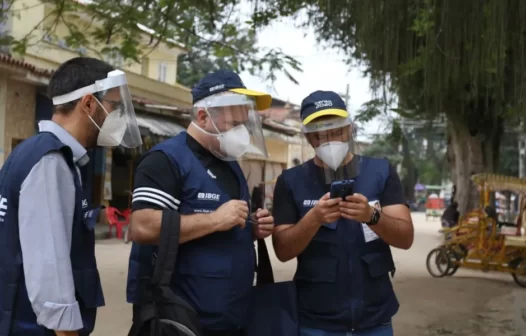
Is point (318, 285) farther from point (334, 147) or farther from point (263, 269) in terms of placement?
point (334, 147)

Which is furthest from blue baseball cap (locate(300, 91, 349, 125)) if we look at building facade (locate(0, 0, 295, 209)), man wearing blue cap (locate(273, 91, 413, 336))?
building facade (locate(0, 0, 295, 209))

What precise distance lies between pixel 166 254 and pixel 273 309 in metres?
0.55

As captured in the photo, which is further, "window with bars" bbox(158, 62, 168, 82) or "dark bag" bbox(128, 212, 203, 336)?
"window with bars" bbox(158, 62, 168, 82)

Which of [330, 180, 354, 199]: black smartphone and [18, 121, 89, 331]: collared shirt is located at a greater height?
[330, 180, 354, 199]: black smartphone

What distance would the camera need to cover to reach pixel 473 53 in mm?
4492

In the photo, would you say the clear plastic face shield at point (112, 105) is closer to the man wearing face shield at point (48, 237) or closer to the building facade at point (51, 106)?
the man wearing face shield at point (48, 237)

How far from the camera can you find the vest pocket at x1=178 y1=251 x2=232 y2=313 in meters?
2.12

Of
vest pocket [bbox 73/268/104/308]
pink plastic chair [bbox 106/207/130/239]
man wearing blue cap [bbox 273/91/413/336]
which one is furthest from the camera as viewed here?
pink plastic chair [bbox 106/207/130/239]

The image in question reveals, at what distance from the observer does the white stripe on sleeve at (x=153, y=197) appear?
210cm

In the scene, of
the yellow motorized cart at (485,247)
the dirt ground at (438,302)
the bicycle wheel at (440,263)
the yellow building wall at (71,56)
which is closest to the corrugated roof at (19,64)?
the yellow building wall at (71,56)

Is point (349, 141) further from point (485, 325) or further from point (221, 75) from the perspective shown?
point (485, 325)

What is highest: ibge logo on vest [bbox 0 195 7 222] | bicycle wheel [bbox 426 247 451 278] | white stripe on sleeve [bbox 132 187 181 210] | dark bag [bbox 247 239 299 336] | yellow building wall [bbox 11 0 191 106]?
yellow building wall [bbox 11 0 191 106]

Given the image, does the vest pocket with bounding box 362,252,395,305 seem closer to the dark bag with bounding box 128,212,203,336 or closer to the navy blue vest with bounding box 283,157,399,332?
the navy blue vest with bounding box 283,157,399,332

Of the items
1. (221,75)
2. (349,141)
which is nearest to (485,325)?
(349,141)
